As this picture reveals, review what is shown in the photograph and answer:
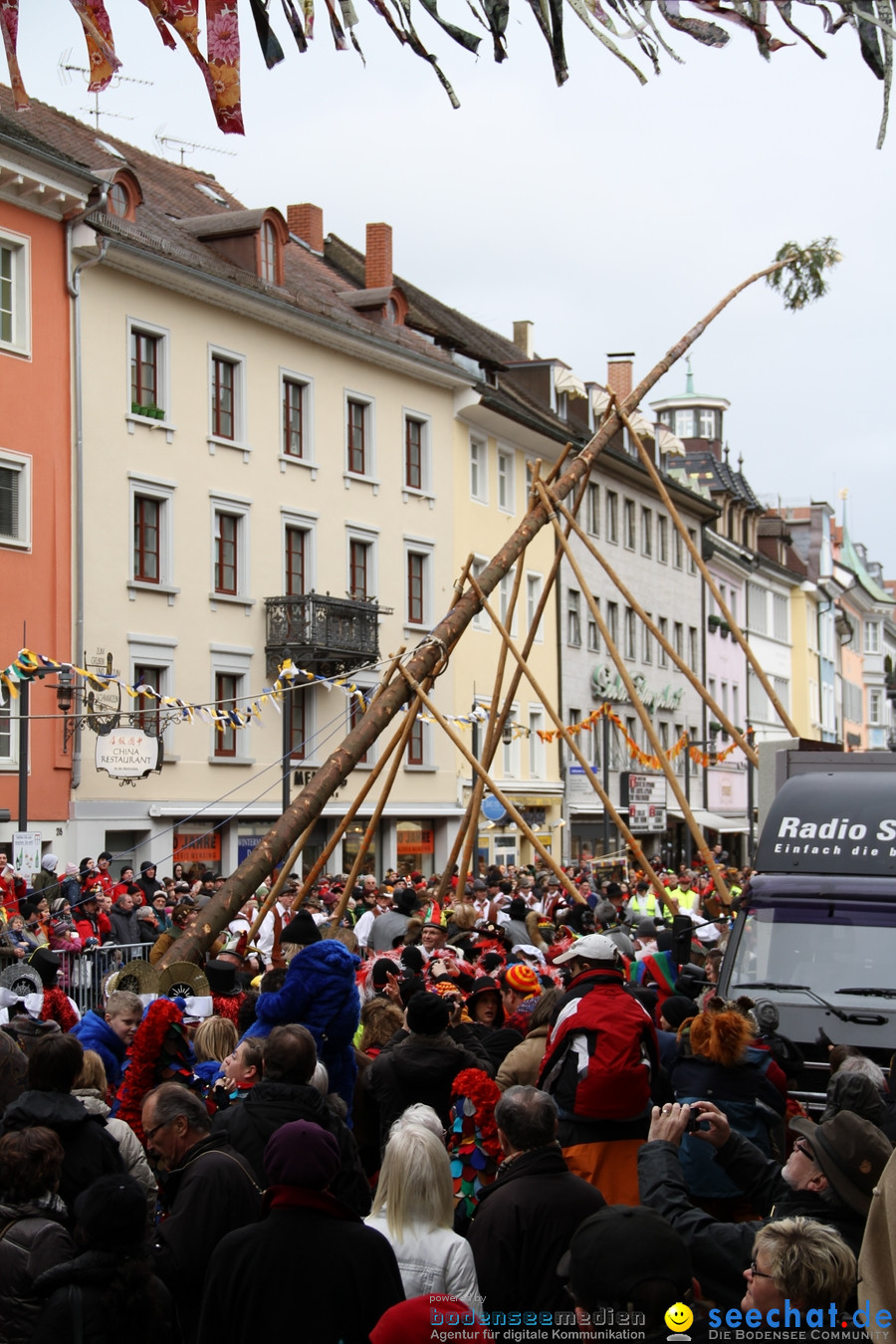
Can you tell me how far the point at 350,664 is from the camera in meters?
33.0

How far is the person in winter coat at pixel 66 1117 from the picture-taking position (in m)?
5.06

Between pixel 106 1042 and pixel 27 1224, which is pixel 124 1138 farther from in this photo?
pixel 106 1042

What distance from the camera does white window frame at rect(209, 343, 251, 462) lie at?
30328mm

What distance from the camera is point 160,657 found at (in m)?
28.6

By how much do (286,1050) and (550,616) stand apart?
124ft

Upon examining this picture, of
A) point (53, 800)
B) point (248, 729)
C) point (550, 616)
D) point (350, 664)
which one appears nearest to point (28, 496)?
point (53, 800)

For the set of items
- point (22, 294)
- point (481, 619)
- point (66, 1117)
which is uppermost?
point (22, 294)

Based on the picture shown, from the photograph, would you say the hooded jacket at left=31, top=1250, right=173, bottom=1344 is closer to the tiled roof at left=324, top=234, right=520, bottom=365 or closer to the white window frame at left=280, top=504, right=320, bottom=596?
the white window frame at left=280, top=504, right=320, bottom=596

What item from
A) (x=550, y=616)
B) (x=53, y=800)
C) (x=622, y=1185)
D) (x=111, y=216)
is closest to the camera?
(x=622, y=1185)

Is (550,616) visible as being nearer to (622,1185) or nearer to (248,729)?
(248,729)

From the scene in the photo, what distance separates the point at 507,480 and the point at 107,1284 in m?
38.1

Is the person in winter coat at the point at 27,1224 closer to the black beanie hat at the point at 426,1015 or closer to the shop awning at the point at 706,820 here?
the black beanie hat at the point at 426,1015

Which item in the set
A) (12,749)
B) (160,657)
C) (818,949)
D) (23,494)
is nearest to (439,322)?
(160,657)

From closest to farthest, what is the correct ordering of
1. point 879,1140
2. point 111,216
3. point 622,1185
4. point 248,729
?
1. point 879,1140
2. point 622,1185
3. point 111,216
4. point 248,729
